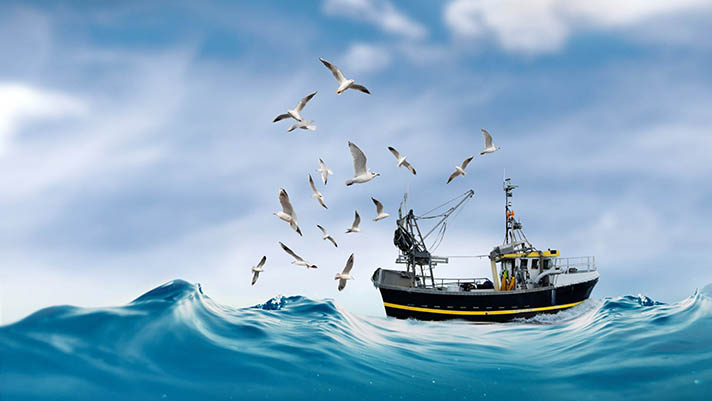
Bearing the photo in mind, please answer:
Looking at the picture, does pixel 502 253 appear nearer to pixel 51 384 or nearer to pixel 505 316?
pixel 505 316

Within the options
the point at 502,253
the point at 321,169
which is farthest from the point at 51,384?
the point at 502,253

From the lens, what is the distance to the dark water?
1268 centimetres

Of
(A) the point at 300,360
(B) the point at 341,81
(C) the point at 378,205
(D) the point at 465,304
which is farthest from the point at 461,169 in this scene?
(D) the point at 465,304

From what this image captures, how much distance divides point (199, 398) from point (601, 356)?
1119cm

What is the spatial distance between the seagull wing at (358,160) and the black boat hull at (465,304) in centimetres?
1255

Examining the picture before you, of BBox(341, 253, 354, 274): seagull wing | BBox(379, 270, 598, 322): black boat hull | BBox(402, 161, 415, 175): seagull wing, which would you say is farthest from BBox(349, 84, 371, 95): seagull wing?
BBox(379, 270, 598, 322): black boat hull

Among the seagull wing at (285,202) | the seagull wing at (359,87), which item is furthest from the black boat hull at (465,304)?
the seagull wing at (359,87)

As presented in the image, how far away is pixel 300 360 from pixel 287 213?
188 inches

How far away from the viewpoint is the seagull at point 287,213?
12070mm

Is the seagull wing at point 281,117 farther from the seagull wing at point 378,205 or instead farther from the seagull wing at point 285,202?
the seagull wing at point 378,205

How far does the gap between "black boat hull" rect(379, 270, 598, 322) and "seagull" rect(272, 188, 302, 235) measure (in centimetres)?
1264

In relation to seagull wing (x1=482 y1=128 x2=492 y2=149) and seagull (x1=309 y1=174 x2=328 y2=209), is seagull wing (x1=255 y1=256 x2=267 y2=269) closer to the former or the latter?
seagull (x1=309 y1=174 x2=328 y2=209)

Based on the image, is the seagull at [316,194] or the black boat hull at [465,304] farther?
the black boat hull at [465,304]

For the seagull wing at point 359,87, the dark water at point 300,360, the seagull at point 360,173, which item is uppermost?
the seagull wing at point 359,87
